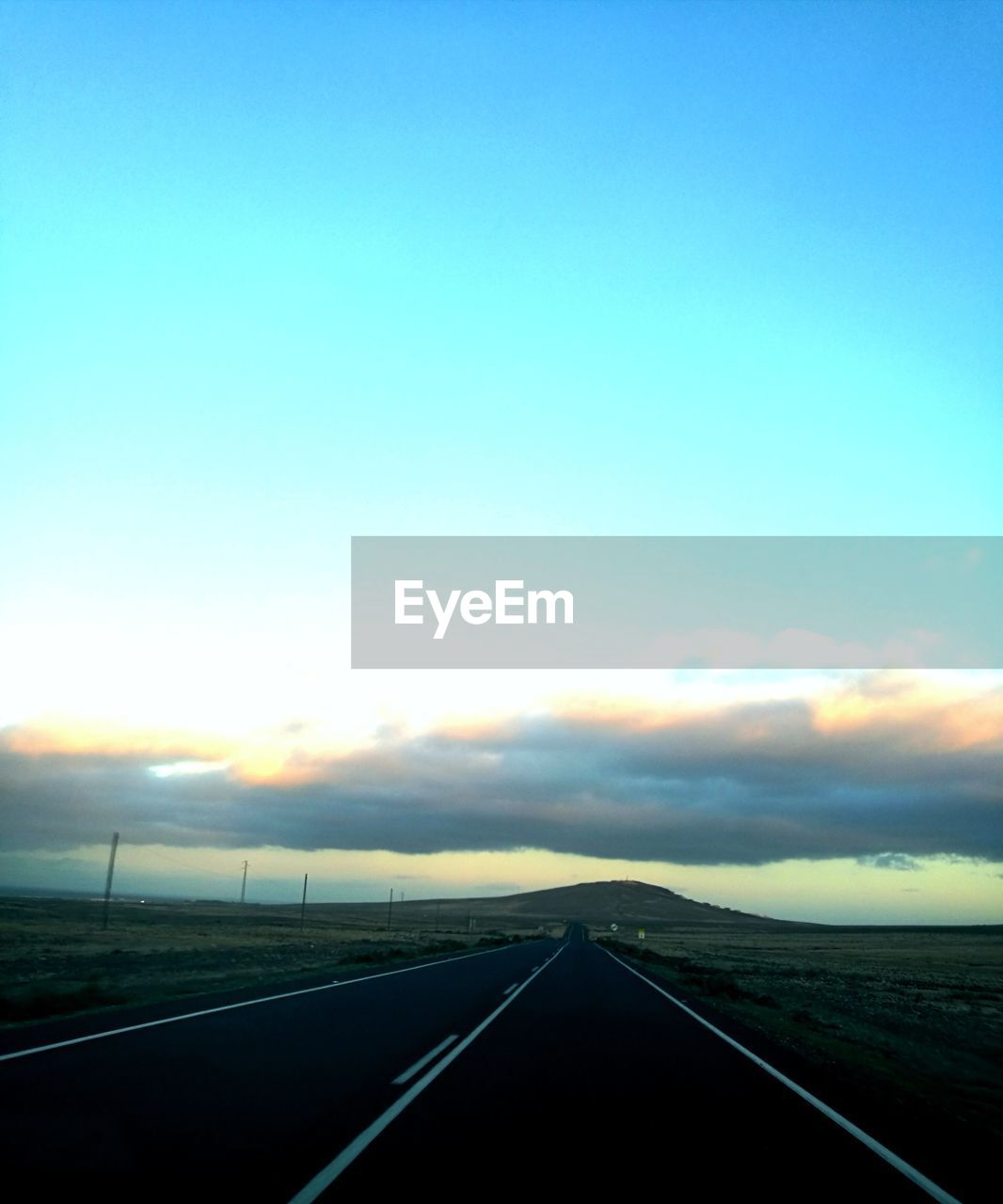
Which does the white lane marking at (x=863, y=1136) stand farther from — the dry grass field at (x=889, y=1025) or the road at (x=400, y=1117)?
the dry grass field at (x=889, y=1025)

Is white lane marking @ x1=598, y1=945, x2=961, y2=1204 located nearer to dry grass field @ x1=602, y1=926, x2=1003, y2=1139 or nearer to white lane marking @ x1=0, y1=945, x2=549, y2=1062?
dry grass field @ x1=602, y1=926, x2=1003, y2=1139

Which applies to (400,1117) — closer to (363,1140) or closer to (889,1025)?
(363,1140)

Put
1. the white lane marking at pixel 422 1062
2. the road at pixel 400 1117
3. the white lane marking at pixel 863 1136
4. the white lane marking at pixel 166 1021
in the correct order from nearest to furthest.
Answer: the road at pixel 400 1117 < the white lane marking at pixel 863 1136 < the white lane marking at pixel 422 1062 < the white lane marking at pixel 166 1021

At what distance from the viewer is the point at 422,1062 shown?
12.7 metres

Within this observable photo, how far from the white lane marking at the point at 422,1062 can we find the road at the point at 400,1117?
0.06 metres

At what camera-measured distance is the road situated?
7016 millimetres

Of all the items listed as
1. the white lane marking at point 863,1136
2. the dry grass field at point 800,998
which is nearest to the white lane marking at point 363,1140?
the white lane marking at point 863,1136

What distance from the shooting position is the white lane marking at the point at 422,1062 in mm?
11111

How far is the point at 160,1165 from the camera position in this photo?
7.10 m

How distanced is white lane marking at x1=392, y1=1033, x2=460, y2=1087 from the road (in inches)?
2.5

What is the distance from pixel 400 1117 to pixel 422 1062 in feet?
12.8

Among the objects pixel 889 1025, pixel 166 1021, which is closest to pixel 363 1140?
pixel 166 1021

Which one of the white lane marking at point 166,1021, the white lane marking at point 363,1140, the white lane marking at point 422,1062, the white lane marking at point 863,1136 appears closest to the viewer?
the white lane marking at point 363,1140

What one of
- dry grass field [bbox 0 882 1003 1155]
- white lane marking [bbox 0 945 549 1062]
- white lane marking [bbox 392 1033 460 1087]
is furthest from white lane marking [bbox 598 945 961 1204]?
white lane marking [bbox 0 945 549 1062]
